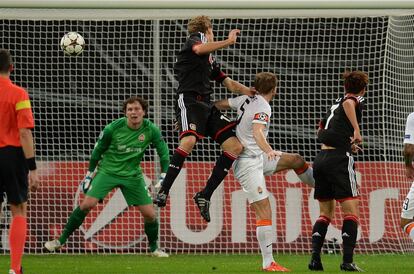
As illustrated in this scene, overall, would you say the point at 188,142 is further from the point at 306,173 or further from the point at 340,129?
the point at 340,129

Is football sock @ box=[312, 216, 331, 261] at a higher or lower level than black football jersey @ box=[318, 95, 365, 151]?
lower

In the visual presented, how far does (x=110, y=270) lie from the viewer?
39.8 feet

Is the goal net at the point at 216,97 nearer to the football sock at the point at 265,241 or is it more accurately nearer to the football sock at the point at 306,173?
the football sock at the point at 306,173

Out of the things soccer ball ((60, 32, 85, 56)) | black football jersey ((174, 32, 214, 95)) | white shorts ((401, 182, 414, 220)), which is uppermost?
soccer ball ((60, 32, 85, 56))

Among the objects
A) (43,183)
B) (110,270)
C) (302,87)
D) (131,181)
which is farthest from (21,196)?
(302,87)

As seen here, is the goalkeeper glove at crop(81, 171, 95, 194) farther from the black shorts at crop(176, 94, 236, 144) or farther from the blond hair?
the blond hair

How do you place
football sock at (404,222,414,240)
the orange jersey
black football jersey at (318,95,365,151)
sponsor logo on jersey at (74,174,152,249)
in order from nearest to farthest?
the orange jersey
black football jersey at (318,95,365,151)
football sock at (404,222,414,240)
sponsor logo on jersey at (74,174,152,249)

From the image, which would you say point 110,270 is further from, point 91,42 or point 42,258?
point 91,42

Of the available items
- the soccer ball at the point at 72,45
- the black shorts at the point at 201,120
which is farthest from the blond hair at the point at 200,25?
the soccer ball at the point at 72,45

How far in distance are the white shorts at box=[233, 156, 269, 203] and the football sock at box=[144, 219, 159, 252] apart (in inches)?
113

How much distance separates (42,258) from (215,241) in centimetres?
277

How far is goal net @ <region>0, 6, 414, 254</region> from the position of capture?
16.4m

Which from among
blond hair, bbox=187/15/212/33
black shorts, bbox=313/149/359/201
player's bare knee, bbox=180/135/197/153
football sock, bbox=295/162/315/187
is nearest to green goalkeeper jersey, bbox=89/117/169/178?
football sock, bbox=295/162/315/187

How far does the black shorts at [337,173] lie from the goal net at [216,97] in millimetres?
4826
